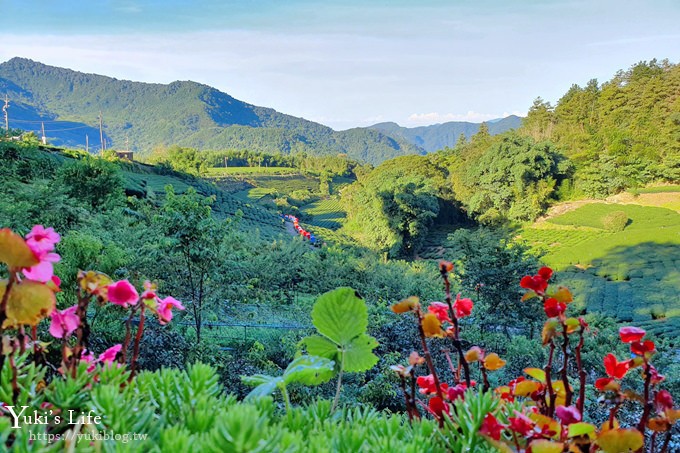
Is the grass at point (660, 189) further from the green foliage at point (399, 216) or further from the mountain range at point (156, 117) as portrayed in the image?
the mountain range at point (156, 117)

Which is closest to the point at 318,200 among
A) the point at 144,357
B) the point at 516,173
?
the point at 516,173

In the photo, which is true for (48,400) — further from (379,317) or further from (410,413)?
(379,317)

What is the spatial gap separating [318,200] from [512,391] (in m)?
51.4

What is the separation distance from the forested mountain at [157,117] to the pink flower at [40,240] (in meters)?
130

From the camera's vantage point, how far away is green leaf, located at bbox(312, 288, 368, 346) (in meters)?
0.80

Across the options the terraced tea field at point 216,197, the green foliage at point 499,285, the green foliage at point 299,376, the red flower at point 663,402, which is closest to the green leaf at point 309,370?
the green foliage at point 299,376

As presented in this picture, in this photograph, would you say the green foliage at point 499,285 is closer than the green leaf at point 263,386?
No

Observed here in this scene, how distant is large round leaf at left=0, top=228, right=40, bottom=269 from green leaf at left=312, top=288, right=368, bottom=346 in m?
0.43

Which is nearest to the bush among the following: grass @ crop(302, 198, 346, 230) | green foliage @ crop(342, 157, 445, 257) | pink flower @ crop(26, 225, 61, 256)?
green foliage @ crop(342, 157, 445, 257)

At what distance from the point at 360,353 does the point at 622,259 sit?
22.8 meters

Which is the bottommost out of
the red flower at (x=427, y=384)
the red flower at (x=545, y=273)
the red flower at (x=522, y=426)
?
the red flower at (x=427, y=384)

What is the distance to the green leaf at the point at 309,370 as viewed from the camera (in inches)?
28.9

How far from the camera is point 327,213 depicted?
143 feet

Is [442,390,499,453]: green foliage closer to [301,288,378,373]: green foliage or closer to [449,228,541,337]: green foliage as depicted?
[301,288,378,373]: green foliage
